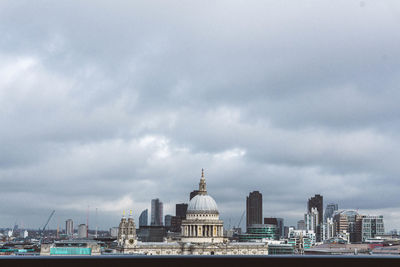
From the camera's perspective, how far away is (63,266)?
1281cm

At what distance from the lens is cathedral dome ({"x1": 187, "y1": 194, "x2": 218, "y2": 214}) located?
469ft

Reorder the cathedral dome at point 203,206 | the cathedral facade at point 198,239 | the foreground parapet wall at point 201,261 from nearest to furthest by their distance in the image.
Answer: the foreground parapet wall at point 201,261, the cathedral facade at point 198,239, the cathedral dome at point 203,206

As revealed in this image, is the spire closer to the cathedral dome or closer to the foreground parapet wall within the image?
the cathedral dome

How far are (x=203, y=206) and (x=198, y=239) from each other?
9113 millimetres

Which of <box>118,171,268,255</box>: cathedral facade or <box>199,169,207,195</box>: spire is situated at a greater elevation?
<box>199,169,207,195</box>: spire

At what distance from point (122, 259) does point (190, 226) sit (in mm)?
129256

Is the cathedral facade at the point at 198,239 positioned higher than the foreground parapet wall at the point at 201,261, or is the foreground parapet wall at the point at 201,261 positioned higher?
the foreground parapet wall at the point at 201,261

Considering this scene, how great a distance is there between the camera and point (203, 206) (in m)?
144

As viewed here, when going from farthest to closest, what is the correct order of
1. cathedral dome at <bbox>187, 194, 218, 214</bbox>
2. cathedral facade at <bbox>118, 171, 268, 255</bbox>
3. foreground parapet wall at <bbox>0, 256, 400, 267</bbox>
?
cathedral dome at <bbox>187, 194, 218, 214</bbox>, cathedral facade at <bbox>118, 171, 268, 255</bbox>, foreground parapet wall at <bbox>0, 256, 400, 267</bbox>

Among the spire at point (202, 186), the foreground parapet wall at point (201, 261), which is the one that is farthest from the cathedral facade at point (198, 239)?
the foreground parapet wall at point (201, 261)

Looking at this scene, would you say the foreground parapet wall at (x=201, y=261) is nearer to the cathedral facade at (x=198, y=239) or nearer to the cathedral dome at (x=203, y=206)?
the cathedral facade at (x=198, y=239)

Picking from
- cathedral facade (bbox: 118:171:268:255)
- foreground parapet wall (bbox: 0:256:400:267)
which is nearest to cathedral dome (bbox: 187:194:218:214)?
cathedral facade (bbox: 118:171:268:255)

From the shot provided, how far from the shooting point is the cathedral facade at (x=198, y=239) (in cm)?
12825

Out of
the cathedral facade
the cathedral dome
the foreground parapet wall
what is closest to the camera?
the foreground parapet wall
